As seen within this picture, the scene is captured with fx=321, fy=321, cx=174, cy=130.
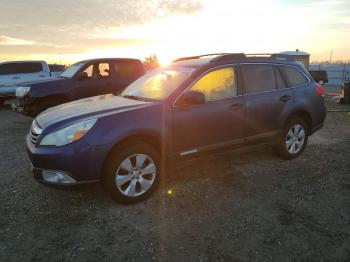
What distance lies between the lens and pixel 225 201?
4145mm

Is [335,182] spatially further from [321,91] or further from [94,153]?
[94,153]

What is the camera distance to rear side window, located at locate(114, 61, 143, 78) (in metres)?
9.63

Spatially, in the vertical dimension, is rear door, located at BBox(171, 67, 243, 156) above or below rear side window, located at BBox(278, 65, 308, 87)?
below

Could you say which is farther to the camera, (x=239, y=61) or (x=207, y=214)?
(x=239, y=61)

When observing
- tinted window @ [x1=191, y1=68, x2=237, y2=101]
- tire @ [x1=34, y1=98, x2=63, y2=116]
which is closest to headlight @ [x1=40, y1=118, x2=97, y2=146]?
tinted window @ [x1=191, y1=68, x2=237, y2=101]

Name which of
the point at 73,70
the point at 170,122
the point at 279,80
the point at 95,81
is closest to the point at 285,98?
the point at 279,80

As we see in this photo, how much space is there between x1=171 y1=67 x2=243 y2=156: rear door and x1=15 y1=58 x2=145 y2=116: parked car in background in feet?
13.7

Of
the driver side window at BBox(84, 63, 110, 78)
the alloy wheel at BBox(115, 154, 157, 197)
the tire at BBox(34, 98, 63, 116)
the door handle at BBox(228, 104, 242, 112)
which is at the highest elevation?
the driver side window at BBox(84, 63, 110, 78)

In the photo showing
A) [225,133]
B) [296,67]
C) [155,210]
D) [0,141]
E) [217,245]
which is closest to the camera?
[217,245]

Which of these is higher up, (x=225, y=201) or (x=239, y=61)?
(x=239, y=61)

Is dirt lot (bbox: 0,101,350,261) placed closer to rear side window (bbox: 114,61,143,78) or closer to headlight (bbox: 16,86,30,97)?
headlight (bbox: 16,86,30,97)

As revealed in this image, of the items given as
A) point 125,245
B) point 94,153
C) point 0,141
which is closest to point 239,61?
point 94,153

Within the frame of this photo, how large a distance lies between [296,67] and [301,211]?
2909 mm

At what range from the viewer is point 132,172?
399cm
